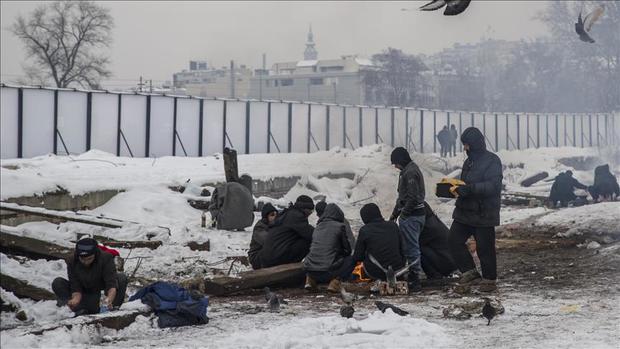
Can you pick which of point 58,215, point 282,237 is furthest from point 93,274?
point 58,215

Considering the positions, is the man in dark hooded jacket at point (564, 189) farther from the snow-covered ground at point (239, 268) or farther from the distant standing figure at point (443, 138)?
the distant standing figure at point (443, 138)

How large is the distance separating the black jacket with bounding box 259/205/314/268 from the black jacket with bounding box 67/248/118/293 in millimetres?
2858

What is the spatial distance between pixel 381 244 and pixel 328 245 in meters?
0.62

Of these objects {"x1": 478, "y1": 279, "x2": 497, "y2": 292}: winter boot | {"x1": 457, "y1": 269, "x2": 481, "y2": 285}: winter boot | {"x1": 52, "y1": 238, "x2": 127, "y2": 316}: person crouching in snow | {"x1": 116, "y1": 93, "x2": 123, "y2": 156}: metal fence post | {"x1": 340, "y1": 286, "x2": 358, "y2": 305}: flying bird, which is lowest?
{"x1": 340, "y1": 286, "x2": 358, "y2": 305}: flying bird

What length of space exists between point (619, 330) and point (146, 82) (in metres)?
29.6

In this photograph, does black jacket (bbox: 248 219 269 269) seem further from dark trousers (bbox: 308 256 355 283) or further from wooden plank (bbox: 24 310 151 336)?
Answer: wooden plank (bbox: 24 310 151 336)

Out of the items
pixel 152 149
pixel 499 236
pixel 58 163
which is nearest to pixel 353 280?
pixel 499 236

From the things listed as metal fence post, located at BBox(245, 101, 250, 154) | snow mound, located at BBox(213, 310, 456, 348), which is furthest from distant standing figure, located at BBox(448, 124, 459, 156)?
snow mound, located at BBox(213, 310, 456, 348)

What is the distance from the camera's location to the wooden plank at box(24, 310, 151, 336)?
688 centimetres

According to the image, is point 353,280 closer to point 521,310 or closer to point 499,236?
point 521,310

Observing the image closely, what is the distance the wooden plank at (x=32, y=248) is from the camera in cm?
959

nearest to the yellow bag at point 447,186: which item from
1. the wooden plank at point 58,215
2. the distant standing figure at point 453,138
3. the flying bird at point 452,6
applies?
the flying bird at point 452,6

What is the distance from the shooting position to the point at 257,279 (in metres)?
9.52

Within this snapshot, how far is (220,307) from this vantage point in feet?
28.0
